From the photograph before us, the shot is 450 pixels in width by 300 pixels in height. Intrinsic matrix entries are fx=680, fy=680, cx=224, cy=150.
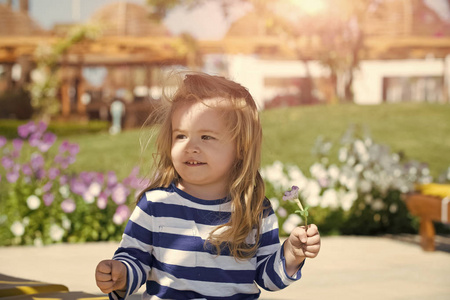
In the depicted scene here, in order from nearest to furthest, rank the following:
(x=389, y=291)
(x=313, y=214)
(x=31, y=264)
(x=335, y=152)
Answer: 1. (x=389, y=291)
2. (x=31, y=264)
3. (x=313, y=214)
4. (x=335, y=152)

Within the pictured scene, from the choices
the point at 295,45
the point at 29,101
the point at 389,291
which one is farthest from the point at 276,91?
the point at 389,291

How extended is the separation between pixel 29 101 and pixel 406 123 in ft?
13.0

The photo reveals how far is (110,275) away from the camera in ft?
6.34

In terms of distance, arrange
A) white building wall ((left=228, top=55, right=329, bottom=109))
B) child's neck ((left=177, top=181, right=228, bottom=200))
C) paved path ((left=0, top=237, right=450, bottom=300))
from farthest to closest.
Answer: white building wall ((left=228, top=55, right=329, bottom=109)), paved path ((left=0, top=237, right=450, bottom=300)), child's neck ((left=177, top=181, right=228, bottom=200))

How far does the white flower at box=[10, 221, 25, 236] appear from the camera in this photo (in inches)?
207

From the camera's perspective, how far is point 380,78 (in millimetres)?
7281

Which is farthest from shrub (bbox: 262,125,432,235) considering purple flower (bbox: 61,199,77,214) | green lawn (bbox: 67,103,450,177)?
purple flower (bbox: 61,199,77,214)

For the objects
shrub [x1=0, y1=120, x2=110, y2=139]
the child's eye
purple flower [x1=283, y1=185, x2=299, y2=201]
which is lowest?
shrub [x1=0, y1=120, x2=110, y2=139]

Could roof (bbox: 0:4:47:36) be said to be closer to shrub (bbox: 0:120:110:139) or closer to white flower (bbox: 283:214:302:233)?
shrub (bbox: 0:120:110:139)

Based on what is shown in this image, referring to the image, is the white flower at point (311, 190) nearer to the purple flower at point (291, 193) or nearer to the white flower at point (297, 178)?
the white flower at point (297, 178)

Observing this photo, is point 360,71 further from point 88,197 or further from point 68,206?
point 68,206

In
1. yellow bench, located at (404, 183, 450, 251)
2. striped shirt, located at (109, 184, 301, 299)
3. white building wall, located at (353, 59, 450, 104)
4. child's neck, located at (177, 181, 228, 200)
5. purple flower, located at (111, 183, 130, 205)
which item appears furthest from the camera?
white building wall, located at (353, 59, 450, 104)

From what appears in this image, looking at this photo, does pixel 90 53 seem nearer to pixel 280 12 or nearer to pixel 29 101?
pixel 29 101

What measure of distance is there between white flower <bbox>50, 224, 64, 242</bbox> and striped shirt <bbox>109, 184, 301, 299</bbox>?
328 cm
